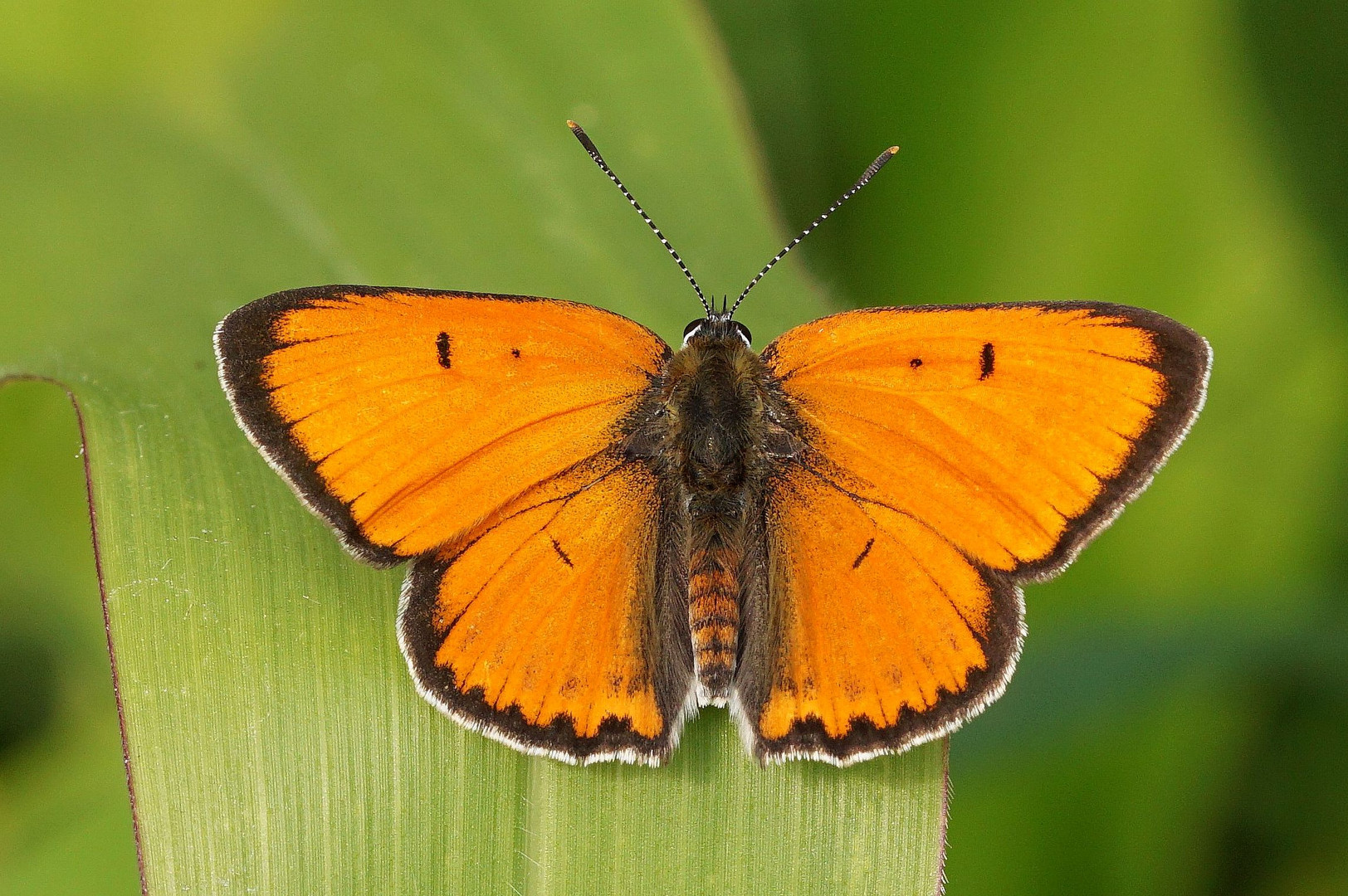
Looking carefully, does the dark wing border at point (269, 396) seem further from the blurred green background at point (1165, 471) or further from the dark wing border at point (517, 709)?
the blurred green background at point (1165, 471)

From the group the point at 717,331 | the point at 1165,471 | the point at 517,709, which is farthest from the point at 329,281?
the point at 1165,471

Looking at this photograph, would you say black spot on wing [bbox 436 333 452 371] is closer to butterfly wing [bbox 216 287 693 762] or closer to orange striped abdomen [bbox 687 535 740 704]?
butterfly wing [bbox 216 287 693 762]

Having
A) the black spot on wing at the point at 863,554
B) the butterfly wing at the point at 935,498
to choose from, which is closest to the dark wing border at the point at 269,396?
the butterfly wing at the point at 935,498

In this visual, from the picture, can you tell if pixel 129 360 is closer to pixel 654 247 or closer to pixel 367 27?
pixel 367 27

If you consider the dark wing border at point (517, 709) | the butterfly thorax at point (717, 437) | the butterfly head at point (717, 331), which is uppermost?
the butterfly head at point (717, 331)

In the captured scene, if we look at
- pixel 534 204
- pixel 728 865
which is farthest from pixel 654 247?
pixel 728 865

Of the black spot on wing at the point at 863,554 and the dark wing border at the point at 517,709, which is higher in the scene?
the black spot on wing at the point at 863,554

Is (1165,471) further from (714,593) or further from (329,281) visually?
(329,281)
